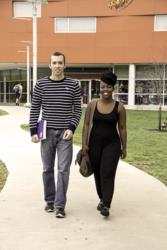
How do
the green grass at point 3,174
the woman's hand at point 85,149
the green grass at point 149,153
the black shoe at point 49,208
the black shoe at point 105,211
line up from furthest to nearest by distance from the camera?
the green grass at point 149,153 → the green grass at point 3,174 → the black shoe at point 49,208 → the woman's hand at point 85,149 → the black shoe at point 105,211

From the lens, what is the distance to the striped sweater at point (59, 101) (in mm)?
5836

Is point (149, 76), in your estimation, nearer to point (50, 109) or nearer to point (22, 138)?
point (22, 138)

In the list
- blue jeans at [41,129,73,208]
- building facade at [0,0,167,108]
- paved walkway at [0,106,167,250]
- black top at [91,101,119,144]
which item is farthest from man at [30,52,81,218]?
building facade at [0,0,167,108]

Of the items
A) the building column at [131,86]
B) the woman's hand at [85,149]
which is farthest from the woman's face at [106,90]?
the building column at [131,86]

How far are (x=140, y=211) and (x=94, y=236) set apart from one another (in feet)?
4.12

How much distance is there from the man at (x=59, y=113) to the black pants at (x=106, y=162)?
0.31m

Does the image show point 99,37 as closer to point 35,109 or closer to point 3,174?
point 3,174

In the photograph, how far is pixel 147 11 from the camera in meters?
38.7

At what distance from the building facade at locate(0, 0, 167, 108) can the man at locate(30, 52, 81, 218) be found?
32.9 meters

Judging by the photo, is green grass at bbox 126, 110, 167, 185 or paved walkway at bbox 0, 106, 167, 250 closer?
paved walkway at bbox 0, 106, 167, 250

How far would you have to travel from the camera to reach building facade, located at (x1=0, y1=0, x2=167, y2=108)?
38.8 meters

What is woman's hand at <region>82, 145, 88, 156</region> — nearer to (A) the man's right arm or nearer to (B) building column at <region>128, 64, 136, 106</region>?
(A) the man's right arm

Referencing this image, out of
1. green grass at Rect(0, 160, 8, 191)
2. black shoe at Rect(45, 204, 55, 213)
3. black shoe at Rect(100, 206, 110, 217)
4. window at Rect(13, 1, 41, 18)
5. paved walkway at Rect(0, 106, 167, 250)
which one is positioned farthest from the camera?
window at Rect(13, 1, 41, 18)

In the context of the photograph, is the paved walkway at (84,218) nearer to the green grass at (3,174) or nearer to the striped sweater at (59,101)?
the green grass at (3,174)
